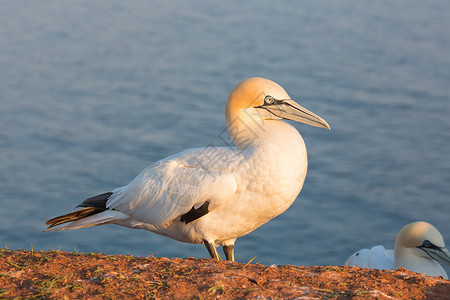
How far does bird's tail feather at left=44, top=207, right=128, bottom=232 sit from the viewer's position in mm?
5871

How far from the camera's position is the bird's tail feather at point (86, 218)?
5.87 metres

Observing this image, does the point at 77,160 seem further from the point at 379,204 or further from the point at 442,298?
the point at 442,298

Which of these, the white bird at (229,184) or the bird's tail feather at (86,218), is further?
the bird's tail feather at (86,218)

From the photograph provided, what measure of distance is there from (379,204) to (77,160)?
221 inches

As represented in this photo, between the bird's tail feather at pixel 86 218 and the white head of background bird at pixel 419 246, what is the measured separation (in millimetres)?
4022

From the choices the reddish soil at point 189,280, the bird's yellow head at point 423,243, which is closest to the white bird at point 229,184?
the reddish soil at point 189,280

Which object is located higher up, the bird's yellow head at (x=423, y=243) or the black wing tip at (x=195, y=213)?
the black wing tip at (x=195, y=213)

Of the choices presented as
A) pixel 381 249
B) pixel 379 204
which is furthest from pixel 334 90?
pixel 381 249

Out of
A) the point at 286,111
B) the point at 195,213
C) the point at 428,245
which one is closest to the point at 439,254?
the point at 428,245

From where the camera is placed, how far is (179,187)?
5645 mm

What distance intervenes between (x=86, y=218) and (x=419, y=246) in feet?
14.2

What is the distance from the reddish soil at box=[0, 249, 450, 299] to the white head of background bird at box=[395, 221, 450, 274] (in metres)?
3.86

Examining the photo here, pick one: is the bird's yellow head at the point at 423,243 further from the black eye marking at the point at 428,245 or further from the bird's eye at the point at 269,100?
the bird's eye at the point at 269,100

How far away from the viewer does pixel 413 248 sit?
856 centimetres
